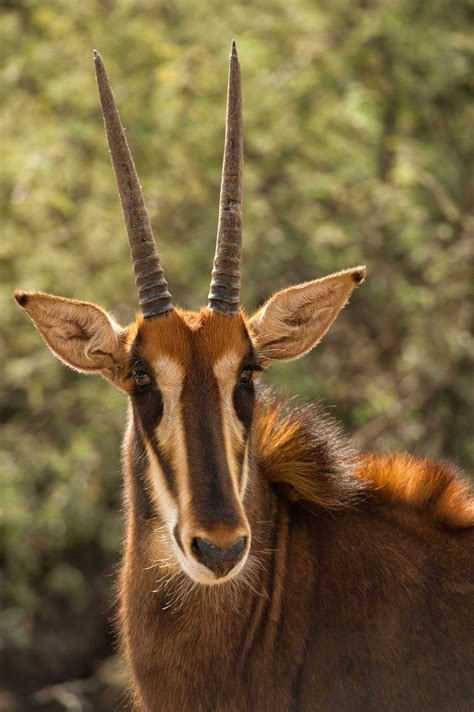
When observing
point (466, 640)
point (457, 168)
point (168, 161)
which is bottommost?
point (466, 640)

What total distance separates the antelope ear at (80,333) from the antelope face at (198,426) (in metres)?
0.15

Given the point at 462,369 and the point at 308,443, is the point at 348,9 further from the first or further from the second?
the point at 308,443

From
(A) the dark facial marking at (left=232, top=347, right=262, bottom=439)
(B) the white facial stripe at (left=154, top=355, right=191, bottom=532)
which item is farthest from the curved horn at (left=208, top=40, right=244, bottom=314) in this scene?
(B) the white facial stripe at (left=154, top=355, right=191, bottom=532)

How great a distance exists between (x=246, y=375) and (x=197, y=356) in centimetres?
27

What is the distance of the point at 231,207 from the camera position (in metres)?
5.49

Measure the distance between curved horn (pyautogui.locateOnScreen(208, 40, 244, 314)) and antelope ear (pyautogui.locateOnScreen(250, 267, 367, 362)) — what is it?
0.69ft

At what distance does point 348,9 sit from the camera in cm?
1134

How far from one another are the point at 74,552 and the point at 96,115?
4217mm

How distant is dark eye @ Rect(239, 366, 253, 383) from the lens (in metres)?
5.17

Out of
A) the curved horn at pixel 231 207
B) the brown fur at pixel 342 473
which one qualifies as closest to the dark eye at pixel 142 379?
the curved horn at pixel 231 207

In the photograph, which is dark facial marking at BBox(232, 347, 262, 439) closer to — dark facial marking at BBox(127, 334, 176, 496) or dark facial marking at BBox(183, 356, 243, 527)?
dark facial marking at BBox(183, 356, 243, 527)

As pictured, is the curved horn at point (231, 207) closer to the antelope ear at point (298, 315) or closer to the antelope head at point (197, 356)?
the antelope head at point (197, 356)

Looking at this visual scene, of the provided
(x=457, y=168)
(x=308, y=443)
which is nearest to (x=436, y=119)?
(x=457, y=168)

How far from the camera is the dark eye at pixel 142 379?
16.8 ft
